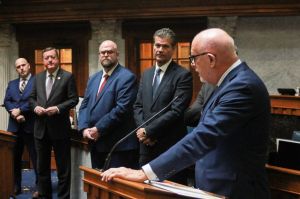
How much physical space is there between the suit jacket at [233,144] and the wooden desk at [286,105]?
3.45 m

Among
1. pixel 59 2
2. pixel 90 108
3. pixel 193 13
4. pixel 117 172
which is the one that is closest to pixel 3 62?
pixel 59 2

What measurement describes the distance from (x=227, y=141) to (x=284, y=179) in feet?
2.02

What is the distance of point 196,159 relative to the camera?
1984 mm

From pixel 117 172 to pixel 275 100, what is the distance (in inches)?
154

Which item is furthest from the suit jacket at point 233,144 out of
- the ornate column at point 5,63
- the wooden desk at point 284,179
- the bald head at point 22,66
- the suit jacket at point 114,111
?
the ornate column at point 5,63

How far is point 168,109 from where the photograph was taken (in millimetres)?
3432

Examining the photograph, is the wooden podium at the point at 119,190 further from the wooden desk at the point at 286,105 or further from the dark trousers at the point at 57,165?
the wooden desk at the point at 286,105

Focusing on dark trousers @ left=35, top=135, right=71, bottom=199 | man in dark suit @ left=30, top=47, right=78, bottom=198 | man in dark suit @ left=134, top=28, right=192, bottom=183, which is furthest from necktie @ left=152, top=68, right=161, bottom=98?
dark trousers @ left=35, top=135, right=71, bottom=199

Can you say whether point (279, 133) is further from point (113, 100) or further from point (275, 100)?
point (113, 100)

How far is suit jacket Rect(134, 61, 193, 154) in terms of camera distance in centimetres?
334

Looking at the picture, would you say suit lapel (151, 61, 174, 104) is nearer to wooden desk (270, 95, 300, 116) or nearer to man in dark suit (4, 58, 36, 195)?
man in dark suit (4, 58, 36, 195)

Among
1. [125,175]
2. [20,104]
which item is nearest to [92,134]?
[20,104]

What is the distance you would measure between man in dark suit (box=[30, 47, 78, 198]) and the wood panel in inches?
95.3

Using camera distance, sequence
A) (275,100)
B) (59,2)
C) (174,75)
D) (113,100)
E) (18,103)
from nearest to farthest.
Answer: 1. (174,75)
2. (113,100)
3. (18,103)
4. (275,100)
5. (59,2)
